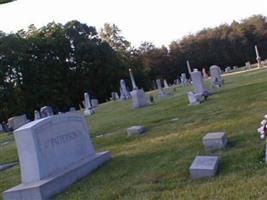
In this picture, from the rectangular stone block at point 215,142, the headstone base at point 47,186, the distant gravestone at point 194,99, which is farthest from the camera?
the distant gravestone at point 194,99

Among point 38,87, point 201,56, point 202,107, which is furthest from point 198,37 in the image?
point 202,107

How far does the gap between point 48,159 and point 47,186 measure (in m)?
0.74

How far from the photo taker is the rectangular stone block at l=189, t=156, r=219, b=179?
695 cm

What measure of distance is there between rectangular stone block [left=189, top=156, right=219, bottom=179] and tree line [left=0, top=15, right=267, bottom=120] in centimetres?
4407

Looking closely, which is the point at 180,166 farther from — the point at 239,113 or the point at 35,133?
the point at 239,113

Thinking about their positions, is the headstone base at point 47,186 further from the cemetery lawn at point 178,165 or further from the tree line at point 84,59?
the tree line at point 84,59

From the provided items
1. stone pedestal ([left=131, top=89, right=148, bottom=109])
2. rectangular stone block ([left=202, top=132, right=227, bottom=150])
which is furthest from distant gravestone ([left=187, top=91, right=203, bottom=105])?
rectangular stone block ([left=202, top=132, right=227, bottom=150])

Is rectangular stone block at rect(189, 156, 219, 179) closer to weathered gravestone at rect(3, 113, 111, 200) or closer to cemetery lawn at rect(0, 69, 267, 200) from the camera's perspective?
cemetery lawn at rect(0, 69, 267, 200)

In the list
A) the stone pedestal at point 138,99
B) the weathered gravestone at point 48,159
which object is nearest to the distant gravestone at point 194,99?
the stone pedestal at point 138,99

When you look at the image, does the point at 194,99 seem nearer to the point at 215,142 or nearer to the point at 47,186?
the point at 215,142

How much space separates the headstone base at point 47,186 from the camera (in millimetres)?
7586

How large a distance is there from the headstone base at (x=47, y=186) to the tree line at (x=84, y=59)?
42.1 meters

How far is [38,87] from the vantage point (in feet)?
174

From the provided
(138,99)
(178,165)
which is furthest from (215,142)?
(138,99)
